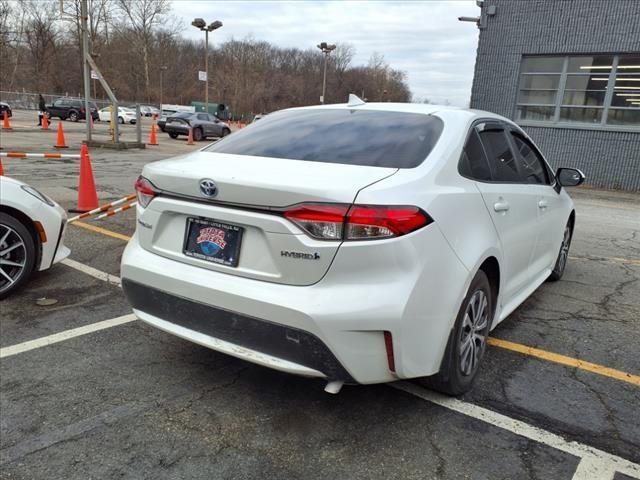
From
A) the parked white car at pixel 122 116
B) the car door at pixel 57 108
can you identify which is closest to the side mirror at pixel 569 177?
the parked white car at pixel 122 116

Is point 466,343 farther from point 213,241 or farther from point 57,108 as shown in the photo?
point 57,108

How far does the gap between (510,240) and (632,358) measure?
1286 millimetres

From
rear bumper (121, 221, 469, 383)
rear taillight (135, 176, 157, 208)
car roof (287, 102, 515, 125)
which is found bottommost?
rear bumper (121, 221, 469, 383)

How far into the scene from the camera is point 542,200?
12.9ft

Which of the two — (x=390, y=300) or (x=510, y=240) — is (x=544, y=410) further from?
(x=390, y=300)

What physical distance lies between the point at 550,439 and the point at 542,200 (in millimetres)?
1960

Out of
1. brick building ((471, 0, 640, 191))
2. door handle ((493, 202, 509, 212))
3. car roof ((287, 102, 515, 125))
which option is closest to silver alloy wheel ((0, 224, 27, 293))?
car roof ((287, 102, 515, 125))

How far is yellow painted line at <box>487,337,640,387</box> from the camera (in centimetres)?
328

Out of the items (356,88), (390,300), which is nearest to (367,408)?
(390,300)

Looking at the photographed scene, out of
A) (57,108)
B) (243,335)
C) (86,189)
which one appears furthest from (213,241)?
(57,108)

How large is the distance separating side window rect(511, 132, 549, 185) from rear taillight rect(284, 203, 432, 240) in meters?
1.89

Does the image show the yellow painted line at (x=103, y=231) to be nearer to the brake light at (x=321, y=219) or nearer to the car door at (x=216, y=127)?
the brake light at (x=321, y=219)

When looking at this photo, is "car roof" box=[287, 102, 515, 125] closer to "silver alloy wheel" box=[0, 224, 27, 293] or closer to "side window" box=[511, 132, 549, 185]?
"side window" box=[511, 132, 549, 185]

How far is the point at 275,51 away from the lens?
104625mm
